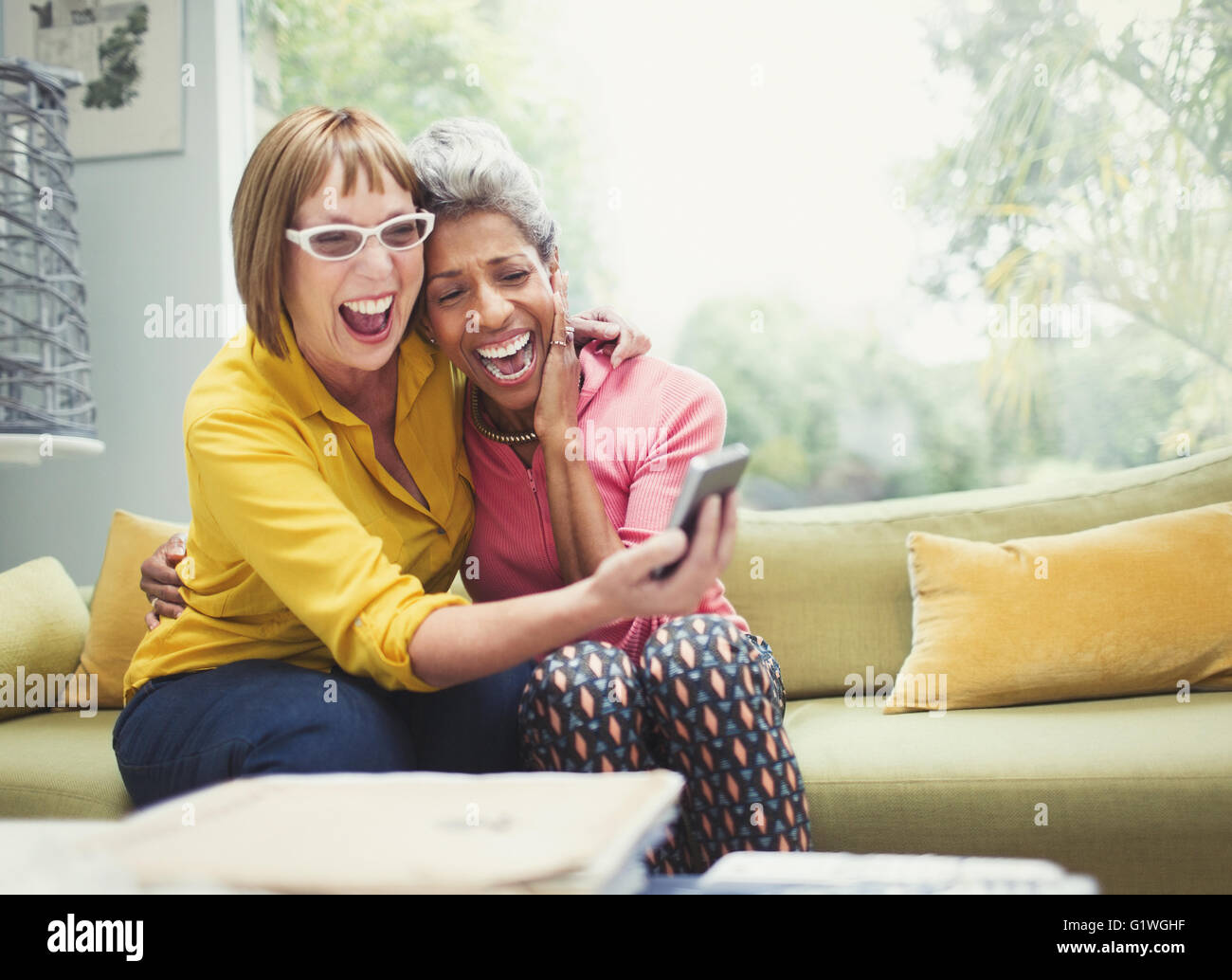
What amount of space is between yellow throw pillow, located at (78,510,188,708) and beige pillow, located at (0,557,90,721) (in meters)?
0.04

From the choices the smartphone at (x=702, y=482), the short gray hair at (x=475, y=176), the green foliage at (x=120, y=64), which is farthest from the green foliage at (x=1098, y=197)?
the green foliage at (x=120, y=64)

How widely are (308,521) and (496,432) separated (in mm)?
444

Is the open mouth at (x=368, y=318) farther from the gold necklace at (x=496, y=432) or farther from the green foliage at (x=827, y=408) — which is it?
the green foliage at (x=827, y=408)

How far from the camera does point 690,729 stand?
1250 mm

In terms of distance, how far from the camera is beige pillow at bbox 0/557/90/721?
196 cm

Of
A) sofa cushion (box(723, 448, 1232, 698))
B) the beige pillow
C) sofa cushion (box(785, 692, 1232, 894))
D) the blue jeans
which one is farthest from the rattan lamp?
sofa cushion (box(785, 692, 1232, 894))

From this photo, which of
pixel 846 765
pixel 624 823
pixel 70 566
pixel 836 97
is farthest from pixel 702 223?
pixel 624 823

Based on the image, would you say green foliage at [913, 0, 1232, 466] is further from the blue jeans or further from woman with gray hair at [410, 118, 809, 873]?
the blue jeans

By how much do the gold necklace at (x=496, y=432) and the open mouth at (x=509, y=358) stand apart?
89 millimetres

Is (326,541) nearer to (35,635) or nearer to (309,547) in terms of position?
(309,547)

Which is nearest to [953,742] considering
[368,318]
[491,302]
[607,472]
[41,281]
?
[607,472]
